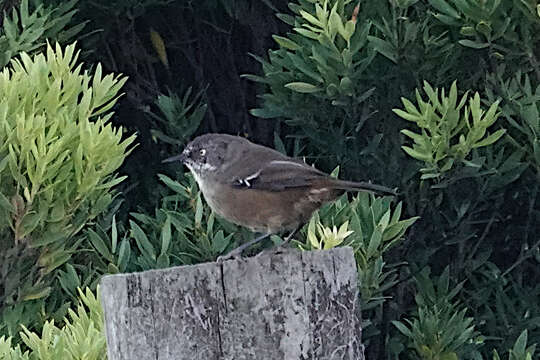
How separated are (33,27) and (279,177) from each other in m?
1.41

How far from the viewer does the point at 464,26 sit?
4695mm

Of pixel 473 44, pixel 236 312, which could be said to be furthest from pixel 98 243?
pixel 236 312

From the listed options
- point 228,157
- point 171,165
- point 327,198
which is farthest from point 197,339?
point 171,165

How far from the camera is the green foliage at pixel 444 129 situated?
449 centimetres

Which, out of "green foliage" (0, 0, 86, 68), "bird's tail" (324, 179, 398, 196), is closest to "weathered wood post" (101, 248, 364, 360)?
"bird's tail" (324, 179, 398, 196)

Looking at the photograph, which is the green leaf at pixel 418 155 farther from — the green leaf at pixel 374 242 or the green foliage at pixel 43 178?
the green foliage at pixel 43 178

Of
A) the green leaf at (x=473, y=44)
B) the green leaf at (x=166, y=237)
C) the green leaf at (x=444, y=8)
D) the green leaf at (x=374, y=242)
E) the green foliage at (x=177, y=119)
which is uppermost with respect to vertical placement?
the green leaf at (x=444, y=8)

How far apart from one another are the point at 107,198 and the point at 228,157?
54 centimetres

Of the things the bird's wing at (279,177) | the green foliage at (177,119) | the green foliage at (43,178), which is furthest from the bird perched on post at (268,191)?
the green foliage at (177,119)

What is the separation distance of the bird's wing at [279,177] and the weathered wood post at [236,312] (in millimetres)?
1450

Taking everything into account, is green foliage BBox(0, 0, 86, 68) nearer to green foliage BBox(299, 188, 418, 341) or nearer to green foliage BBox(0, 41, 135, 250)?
green foliage BBox(0, 41, 135, 250)

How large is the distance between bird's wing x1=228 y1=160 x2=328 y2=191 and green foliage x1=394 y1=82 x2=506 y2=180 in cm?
39

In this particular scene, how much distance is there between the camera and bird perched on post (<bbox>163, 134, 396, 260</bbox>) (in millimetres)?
4367

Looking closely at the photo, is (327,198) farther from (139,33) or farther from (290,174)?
(139,33)
